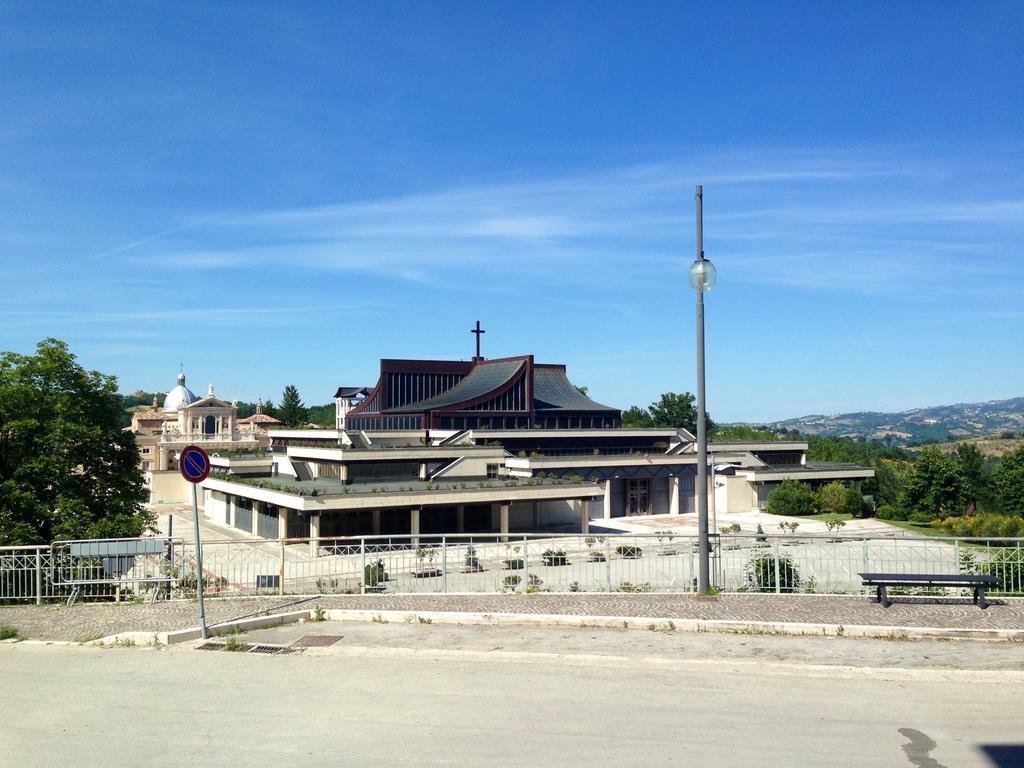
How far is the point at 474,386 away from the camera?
220 feet

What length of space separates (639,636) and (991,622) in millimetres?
5365

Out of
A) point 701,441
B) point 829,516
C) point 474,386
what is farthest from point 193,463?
point 474,386

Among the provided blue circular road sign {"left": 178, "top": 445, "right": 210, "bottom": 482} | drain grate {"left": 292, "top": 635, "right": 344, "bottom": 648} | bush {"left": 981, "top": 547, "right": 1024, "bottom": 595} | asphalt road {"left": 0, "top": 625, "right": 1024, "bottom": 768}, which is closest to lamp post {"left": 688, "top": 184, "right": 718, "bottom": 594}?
asphalt road {"left": 0, "top": 625, "right": 1024, "bottom": 768}

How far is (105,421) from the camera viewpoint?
95.5ft

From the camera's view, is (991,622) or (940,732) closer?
(940,732)

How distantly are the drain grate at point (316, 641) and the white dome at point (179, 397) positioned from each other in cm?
9313

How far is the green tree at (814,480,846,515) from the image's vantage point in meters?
55.9

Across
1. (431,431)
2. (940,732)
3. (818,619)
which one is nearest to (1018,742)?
(940,732)

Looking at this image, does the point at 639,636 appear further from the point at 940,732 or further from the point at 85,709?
the point at 85,709

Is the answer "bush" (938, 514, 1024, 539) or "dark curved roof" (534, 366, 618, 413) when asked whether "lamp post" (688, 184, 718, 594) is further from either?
"dark curved roof" (534, 366, 618, 413)

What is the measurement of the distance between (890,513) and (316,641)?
1975 inches

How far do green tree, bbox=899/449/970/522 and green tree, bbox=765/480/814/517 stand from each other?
6.20 metres

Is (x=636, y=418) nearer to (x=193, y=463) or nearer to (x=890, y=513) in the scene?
(x=890, y=513)

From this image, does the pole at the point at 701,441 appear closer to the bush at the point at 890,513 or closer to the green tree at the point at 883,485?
the bush at the point at 890,513
